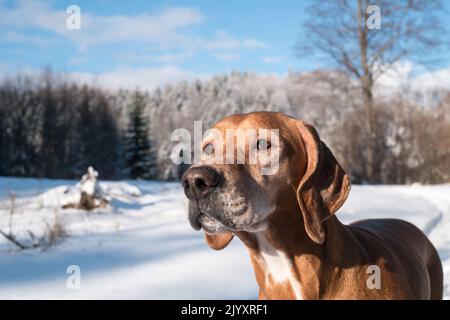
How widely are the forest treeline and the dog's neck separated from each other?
1006 centimetres

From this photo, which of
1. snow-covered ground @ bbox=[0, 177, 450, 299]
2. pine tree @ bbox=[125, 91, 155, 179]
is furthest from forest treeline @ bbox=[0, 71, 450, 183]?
snow-covered ground @ bbox=[0, 177, 450, 299]

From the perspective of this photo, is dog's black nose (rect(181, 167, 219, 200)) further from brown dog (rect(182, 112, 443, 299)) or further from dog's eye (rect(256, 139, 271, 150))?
dog's eye (rect(256, 139, 271, 150))

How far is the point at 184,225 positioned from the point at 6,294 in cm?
292

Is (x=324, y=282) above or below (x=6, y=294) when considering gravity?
above

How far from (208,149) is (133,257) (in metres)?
2.63

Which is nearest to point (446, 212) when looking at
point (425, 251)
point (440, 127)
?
point (425, 251)

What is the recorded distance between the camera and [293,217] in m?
2.03

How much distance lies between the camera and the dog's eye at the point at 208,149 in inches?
82.8

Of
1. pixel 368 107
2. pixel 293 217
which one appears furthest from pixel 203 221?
pixel 368 107

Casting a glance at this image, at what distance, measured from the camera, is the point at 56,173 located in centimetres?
2677

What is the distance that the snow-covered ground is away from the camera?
137 inches

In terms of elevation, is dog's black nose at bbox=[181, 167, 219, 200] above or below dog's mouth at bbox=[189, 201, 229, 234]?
above

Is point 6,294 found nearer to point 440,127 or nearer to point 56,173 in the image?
point 440,127

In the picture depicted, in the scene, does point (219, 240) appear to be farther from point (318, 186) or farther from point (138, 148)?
point (138, 148)
